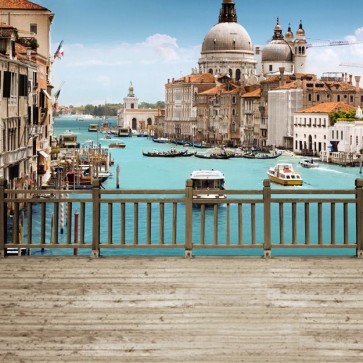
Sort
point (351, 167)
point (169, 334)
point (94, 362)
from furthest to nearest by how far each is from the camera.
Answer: point (351, 167) → point (169, 334) → point (94, 362)

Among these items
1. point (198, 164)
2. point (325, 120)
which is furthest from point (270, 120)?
point (198, 164)

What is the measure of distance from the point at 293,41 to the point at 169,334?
4813 inches

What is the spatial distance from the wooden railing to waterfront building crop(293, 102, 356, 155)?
37.2 meters

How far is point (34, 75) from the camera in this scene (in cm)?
3120

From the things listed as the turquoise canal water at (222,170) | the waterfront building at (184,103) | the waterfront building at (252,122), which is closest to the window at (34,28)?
the turquoise canal water at (222,170)

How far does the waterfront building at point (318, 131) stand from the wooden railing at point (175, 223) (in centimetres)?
3720

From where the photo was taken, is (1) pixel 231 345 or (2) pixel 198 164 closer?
(1) pixel 231 345

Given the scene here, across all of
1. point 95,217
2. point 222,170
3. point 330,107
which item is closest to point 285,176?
point 222,170

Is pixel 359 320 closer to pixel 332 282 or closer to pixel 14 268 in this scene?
pixel 332 282

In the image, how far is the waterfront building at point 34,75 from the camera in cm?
2792

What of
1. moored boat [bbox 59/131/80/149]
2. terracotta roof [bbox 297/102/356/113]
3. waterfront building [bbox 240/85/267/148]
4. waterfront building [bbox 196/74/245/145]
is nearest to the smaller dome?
waterfront building [bbox 196/74/245/145]

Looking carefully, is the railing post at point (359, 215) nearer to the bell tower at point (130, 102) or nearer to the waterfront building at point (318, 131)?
the waterfront building at point (318, 131)

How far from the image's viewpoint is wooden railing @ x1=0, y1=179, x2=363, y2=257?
7.65 meters

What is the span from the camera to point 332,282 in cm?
692
